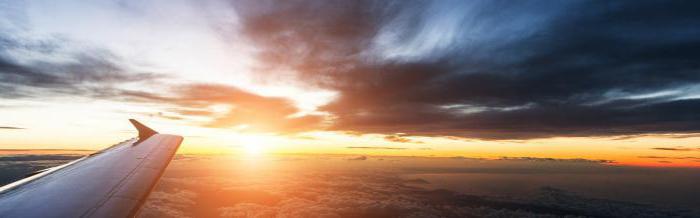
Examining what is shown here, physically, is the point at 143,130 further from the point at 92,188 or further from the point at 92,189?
the point at 92,189

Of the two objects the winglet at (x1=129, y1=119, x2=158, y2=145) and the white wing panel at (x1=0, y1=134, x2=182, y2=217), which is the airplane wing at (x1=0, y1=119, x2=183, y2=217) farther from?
the winglet at (x1=129, y1=119, x2=158, y2=145)

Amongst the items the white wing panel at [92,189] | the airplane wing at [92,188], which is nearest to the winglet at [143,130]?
the airplane wing at [92,188]

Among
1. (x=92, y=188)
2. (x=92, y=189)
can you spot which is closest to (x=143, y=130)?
(x=92, y=188)

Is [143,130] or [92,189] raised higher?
[143,130]

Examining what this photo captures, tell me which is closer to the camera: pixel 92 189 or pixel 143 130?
pixel 92 189

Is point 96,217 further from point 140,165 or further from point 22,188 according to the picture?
point 22,188

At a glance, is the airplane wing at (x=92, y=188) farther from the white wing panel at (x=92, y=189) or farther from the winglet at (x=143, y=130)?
the winglet at (x=143, y=130)

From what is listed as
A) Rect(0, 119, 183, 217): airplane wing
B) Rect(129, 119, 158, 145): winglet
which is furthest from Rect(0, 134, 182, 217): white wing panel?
Rect(129, 119, 158, 145): winglet

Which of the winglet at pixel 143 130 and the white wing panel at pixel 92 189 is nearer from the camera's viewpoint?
the white wing panel at pixel 92 189
